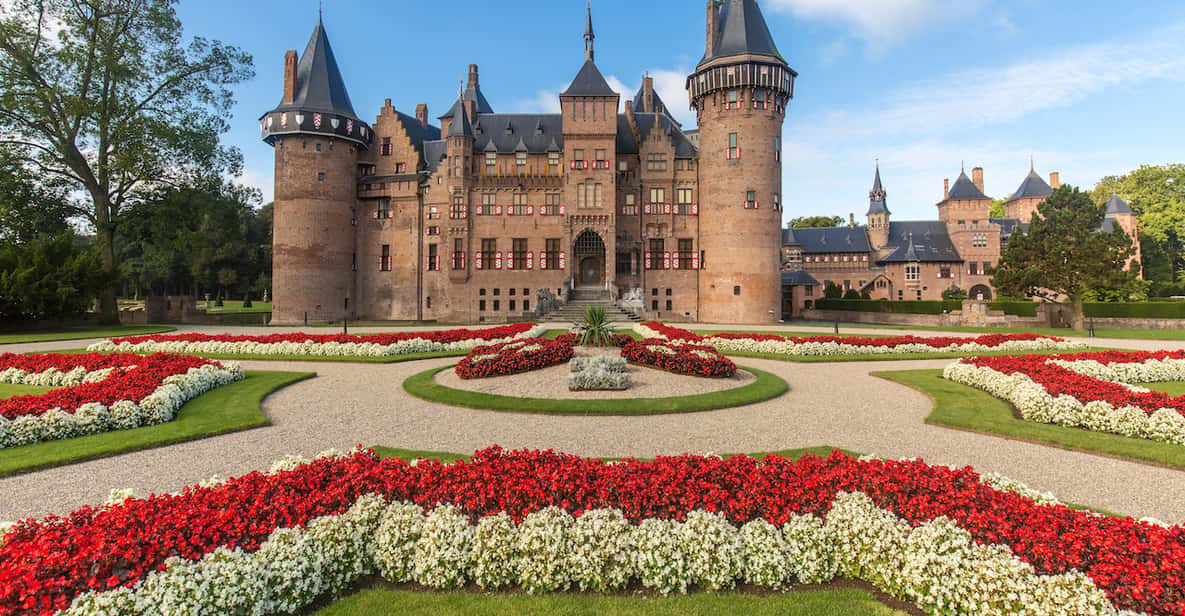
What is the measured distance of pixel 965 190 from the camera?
7456cm

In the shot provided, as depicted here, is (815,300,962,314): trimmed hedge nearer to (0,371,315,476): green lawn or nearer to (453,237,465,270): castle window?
Answer: (453,237,465,270): castle window

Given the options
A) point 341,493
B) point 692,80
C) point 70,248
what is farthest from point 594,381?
point 692,80

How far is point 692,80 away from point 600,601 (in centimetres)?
4706

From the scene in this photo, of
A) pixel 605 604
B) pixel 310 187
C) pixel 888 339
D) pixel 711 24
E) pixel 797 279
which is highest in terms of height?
pixel 711 24

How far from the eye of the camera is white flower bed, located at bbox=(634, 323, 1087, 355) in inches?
802

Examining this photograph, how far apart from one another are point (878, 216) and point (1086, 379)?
250 feet

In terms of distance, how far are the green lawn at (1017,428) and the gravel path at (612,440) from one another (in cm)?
26

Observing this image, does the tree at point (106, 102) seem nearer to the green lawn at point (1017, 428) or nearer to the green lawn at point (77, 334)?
the green lawn at point (77, 334)

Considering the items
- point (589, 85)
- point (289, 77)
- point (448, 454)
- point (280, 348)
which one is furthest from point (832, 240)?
point (448, 454)

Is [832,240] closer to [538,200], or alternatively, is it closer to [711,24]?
[711,24]

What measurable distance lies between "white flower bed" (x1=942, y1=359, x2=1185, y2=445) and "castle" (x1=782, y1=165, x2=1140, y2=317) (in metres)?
58.3

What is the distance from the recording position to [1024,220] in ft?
258

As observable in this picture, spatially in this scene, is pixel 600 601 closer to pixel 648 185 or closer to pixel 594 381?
pixel 594 381

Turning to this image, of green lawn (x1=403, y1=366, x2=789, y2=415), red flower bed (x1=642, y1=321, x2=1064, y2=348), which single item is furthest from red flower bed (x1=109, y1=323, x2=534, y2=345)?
green lawn (x1=403, y1=366, x2=789, y2=415)
